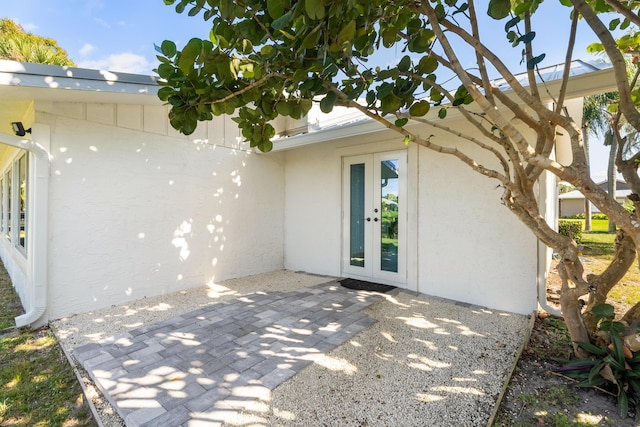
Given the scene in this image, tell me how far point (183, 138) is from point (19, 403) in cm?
458

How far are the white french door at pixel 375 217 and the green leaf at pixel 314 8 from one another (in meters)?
4.62

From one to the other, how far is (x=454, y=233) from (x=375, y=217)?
1.63m

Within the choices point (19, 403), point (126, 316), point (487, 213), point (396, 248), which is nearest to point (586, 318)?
point (487, 213)

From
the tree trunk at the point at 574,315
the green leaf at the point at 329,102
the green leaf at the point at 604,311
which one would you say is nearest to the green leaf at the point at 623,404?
the tree trunk at the point at 574,315

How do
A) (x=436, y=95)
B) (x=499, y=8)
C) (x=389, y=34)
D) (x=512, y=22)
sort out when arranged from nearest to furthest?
1. (x=499, y=8)
2. (x=389, y=34)
3. (x=512, y=22)
4. (x=436, y=95)

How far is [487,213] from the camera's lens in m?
4.93

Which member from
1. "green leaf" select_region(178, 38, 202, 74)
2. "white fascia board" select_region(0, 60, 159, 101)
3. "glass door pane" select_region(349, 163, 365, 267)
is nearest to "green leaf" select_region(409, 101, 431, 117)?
"green leaf" select_region(178, 38, 202, 74)

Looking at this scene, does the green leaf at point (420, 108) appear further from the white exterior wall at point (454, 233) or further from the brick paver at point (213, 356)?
the white exterior wall at point (454, 233)

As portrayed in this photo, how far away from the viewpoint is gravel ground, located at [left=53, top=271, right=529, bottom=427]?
7.82 ft

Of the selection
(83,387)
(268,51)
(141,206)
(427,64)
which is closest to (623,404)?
(427,64)

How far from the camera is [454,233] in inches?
207

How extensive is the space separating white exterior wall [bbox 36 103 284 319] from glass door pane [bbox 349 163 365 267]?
2318 mm

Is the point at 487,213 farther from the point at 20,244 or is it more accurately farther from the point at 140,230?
the point at 20,244

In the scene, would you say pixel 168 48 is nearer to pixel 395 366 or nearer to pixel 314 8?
pixel 314 8
